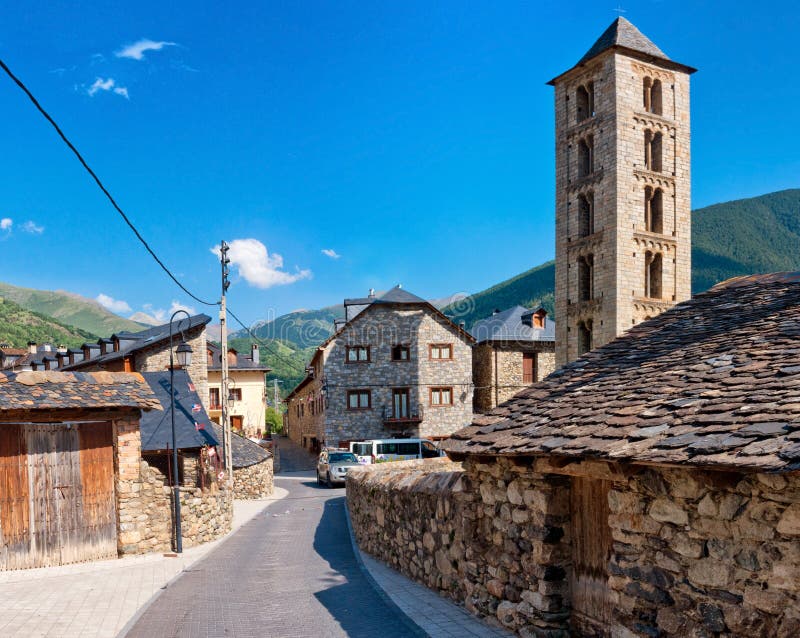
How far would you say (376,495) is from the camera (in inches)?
481

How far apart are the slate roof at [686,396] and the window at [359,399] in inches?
1220

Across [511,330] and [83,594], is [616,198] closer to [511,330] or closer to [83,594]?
[511,330]

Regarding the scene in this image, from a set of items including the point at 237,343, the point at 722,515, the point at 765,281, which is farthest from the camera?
the point at 237,343

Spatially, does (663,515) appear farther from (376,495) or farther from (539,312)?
(539,312)

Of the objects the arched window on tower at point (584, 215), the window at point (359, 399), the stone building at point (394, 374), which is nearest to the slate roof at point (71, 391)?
Result: the stone building at point (394, 374)

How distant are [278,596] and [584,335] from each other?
106ft

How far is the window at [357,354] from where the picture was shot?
39.4 m

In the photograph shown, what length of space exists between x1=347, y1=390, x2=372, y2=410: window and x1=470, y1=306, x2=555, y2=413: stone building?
7857 millimetres

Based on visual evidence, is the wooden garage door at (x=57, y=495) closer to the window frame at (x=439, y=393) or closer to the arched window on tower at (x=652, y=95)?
the window frame at (x=439, y=393)

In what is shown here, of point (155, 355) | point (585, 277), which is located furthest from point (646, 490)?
point (585, 277)

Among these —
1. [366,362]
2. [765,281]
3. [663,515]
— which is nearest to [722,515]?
[663,515]

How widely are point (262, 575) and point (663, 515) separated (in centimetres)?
818

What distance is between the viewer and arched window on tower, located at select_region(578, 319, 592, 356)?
38875mm

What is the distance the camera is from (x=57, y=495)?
12.1m
